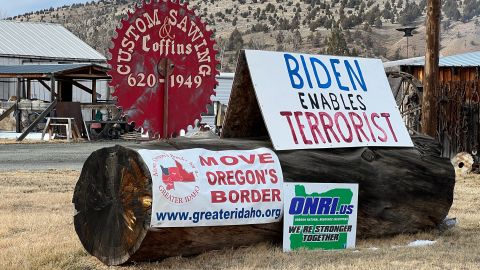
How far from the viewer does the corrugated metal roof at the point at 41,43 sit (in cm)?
4644

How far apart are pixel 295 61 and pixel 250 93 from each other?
0.62 m

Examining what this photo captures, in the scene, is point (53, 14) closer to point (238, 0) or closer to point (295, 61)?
point (238, 0)

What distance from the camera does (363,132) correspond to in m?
9.59

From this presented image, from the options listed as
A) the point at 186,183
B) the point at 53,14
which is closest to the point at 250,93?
the point at 186,183

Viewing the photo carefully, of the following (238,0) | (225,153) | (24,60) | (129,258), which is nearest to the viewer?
(129,258)

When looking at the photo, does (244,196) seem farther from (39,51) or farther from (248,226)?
(39,51)

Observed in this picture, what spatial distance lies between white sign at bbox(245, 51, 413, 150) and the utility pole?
18.7ft

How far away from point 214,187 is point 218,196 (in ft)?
0.30

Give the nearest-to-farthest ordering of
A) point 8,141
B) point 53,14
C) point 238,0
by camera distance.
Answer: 1. point 8,141
2. point 238,0
3. point 53,14

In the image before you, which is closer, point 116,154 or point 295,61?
point 116,154

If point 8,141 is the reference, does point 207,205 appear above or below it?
above

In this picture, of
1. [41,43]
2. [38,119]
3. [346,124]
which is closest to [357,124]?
[346,124]

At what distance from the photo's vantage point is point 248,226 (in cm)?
836

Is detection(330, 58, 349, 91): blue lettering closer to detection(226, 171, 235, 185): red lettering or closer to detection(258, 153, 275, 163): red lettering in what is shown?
detection(258, 153, 275, 163): red lettering
